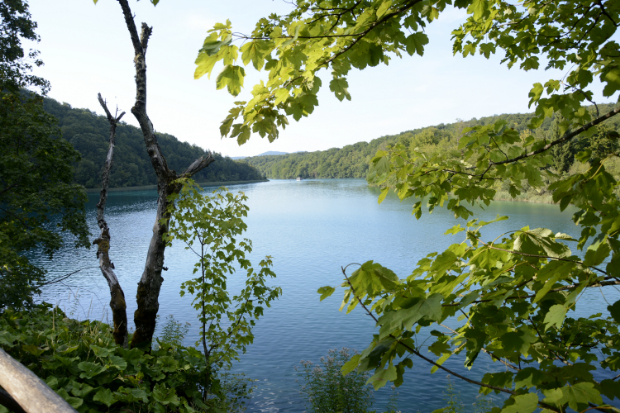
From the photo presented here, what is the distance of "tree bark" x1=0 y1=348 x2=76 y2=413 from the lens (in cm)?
128

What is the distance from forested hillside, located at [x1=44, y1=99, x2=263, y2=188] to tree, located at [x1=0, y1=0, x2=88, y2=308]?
3396cm

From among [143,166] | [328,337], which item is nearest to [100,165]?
[143,166]

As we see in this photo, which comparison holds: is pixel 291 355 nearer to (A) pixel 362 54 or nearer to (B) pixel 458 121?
(A) pixel 362 54

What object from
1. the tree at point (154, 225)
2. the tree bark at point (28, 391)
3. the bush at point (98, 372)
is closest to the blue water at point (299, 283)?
the tree at point (154, 225)

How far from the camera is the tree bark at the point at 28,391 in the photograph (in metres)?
1.28

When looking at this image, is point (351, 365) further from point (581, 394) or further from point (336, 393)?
point (336, 393)

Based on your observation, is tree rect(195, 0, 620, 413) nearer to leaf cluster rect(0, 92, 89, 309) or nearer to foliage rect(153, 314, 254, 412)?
foliage rect(153, 314, 254, 412)

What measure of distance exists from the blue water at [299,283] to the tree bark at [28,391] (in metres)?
4.56

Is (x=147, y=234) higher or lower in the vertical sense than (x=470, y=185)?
lower

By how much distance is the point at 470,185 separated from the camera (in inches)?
104

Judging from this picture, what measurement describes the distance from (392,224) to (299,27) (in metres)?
23.3

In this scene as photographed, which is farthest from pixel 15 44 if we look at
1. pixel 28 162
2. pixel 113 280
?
pixel 113 280

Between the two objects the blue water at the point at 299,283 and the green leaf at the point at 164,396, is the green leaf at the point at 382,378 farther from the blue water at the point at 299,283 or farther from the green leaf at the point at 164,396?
the blue water at the point at 299,283

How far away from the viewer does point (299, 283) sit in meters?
12.3
